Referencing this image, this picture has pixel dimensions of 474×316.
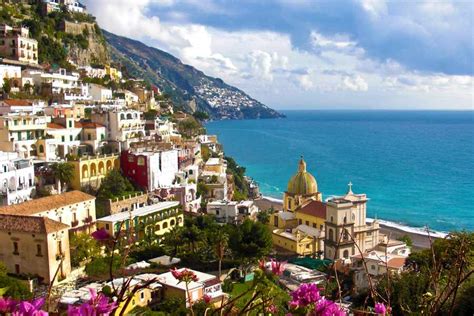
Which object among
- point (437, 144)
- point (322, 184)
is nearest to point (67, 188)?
point (322, 184)

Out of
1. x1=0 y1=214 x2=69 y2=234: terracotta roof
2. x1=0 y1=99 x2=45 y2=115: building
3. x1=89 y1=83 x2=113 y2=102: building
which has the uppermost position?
x1=89 y1=83 x2=113 y2=102: building

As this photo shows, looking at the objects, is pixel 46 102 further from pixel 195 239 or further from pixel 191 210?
pixel 195 239

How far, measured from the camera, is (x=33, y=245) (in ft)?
75.6

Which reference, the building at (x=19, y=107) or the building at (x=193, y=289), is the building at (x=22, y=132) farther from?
the building at (x=193, y=289)

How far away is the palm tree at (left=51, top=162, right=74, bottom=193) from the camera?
103 ft

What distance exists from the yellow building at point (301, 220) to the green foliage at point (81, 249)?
42.1 ft

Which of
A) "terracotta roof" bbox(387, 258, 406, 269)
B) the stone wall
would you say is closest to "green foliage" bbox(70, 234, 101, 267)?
the stone wall

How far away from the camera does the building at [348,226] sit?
107 feet

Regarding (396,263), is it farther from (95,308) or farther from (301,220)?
(95,308)

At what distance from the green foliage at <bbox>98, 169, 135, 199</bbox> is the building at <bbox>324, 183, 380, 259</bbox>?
1328 cm

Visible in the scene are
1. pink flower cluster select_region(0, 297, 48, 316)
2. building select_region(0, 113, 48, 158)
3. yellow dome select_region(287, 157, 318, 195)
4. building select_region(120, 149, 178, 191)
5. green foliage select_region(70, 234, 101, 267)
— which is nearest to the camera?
pink flower cluster select_region(0, 297, 48, 316)

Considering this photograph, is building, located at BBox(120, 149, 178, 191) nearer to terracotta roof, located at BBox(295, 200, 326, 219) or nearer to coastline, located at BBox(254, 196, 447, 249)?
terracotta roof, located at BBox(295, 200, 326, 219)

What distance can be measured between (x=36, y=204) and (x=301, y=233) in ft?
54.0

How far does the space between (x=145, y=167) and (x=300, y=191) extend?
1159cm
